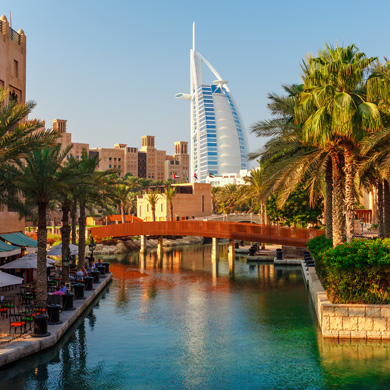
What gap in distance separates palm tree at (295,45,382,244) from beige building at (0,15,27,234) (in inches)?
761

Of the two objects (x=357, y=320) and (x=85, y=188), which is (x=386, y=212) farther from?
(x=85, y=188)

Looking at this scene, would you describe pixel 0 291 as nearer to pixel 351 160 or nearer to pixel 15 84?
pixel 15 84

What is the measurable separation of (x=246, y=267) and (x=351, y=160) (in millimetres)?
27072

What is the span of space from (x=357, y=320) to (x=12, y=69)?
26.8 meters

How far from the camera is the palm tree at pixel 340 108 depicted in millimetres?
21312

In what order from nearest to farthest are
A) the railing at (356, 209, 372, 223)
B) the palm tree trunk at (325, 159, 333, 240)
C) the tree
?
the palm tree trunk at (325, 159, 333, 240) < the tree < the railing at (356, 209, 372, 223)

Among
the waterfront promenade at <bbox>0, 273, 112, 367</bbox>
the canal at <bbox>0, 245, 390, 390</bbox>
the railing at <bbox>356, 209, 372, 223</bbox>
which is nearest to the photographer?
the canal at <bbox>0, 245, 390, 390</bbox>

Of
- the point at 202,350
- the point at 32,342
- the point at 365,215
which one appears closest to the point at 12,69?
the point at 32,342

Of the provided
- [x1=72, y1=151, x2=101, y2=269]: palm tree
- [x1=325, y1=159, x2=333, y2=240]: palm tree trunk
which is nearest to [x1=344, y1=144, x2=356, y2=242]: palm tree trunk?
[x1=325, y1=159, x2=333, y2=240]: palm tree trunk

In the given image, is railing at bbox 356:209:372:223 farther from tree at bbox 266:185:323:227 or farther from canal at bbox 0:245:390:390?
canal at bbox 0:245:390:390

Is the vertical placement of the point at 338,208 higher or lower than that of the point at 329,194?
lower

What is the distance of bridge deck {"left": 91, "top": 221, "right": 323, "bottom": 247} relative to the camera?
46.8 metres

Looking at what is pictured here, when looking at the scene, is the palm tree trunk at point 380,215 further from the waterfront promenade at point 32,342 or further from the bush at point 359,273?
the waterfront promenade at point 32,342

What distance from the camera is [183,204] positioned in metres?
100
